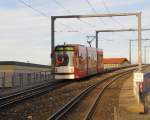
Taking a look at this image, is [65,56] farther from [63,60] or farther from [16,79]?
[16,79]

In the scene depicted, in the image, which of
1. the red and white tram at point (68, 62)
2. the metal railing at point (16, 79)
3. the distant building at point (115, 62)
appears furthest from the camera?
the distant building at point (115, 62)

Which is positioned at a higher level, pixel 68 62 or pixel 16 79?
pixel 68 62

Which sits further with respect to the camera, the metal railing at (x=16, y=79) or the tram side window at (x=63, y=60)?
the tram side window at (x=63, y=60)

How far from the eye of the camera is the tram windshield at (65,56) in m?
40.9

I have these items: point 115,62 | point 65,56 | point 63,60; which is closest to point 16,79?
point 63,60

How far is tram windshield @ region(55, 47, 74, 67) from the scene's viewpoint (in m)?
40.9

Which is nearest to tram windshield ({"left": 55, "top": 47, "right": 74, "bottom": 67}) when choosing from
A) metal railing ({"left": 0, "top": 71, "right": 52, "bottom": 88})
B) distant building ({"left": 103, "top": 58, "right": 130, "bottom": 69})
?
metal railing ({"left": 0, "top": 71, "right": 52, "bottom": 88})

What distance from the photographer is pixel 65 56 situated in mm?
41094

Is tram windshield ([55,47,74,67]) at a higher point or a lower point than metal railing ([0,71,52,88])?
higher

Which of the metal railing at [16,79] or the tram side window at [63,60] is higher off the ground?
the tram side window at [63,60]

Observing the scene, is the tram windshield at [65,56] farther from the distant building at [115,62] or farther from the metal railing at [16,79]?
the distant building at [115,62]

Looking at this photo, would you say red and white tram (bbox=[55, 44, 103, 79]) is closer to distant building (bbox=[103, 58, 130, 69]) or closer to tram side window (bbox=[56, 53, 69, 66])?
tram side window (bbox=[56, 53, 69, 66])

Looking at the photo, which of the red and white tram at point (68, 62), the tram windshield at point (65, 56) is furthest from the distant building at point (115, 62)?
the tram windshield at point (65, 56)

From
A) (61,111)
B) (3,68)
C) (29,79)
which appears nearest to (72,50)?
(29,79)
